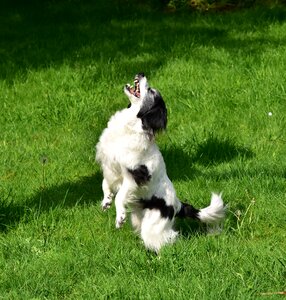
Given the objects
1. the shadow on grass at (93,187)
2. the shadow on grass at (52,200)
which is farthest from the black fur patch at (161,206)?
the shadow on grass at (52,200)

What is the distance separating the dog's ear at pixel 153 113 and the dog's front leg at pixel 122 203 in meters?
0.46

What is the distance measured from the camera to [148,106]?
5.13 metres

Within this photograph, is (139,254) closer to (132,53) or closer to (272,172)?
(272,172)

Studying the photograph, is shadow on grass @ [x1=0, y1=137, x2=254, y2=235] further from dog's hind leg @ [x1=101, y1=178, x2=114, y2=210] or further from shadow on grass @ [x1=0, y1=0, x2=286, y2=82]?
shadow on grass @ [x1=0, y1=0, x2=286, y2=82]

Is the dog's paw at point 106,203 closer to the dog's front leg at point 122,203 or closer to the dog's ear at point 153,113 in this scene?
the dog's front leg at point 122,203

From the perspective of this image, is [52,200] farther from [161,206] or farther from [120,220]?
[161,206]

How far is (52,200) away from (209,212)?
5.01 feet

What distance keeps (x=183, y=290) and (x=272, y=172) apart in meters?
2.30

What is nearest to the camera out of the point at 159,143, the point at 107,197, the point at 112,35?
the point at 107,197

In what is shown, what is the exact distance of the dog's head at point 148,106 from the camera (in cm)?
509

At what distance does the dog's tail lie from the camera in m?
5.11

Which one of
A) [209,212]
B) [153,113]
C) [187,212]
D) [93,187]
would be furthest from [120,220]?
[93,187]

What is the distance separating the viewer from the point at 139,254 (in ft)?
15.1

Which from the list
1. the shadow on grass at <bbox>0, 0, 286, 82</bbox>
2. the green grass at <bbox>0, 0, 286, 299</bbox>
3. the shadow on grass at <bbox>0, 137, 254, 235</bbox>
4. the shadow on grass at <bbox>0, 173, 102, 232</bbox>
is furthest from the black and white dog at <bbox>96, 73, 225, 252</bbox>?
the shadow on grass at <bbox>0, 0, 286, 82</bbox>
